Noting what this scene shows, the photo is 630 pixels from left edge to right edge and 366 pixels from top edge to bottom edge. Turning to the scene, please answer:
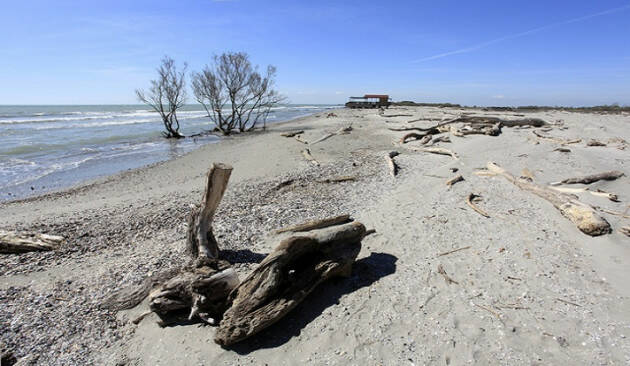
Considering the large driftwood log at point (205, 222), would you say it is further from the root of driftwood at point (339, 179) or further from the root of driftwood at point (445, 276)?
the root of driftwood at point (339, 179)

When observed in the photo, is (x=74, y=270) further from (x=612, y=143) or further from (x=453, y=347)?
(x=612, y=143)

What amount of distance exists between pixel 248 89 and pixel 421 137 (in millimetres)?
17443

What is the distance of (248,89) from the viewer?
29422 mm

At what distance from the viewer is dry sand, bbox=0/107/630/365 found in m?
3.36

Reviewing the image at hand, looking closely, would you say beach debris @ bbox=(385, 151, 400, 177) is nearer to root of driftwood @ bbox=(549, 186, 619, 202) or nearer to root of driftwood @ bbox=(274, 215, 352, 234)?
root of driftwood @ bbox=(549, 186, 619, 202)

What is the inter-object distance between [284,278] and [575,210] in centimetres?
556

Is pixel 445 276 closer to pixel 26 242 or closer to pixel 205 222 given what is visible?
pixel 205 222

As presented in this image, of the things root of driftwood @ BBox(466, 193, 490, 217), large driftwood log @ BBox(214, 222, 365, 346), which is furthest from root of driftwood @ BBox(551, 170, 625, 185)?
large driftwood log @ BBox(214, 222, 365, 346)

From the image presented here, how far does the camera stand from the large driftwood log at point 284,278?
3.50 meters

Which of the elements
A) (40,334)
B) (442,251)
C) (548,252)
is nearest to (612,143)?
(548,252)

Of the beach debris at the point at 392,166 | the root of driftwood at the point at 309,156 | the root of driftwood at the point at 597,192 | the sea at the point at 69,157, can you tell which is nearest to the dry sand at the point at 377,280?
the root of driftwood at the point at 597,192

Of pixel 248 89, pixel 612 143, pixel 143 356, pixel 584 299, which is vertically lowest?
pixel 143 356

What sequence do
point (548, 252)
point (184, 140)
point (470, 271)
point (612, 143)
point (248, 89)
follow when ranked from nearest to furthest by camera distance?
point (470, 271) < point (548, 252) < point (612, 143) < point (184, 140) < point (248, 89)

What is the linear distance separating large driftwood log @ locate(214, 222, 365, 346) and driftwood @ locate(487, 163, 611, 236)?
13.8 feet
